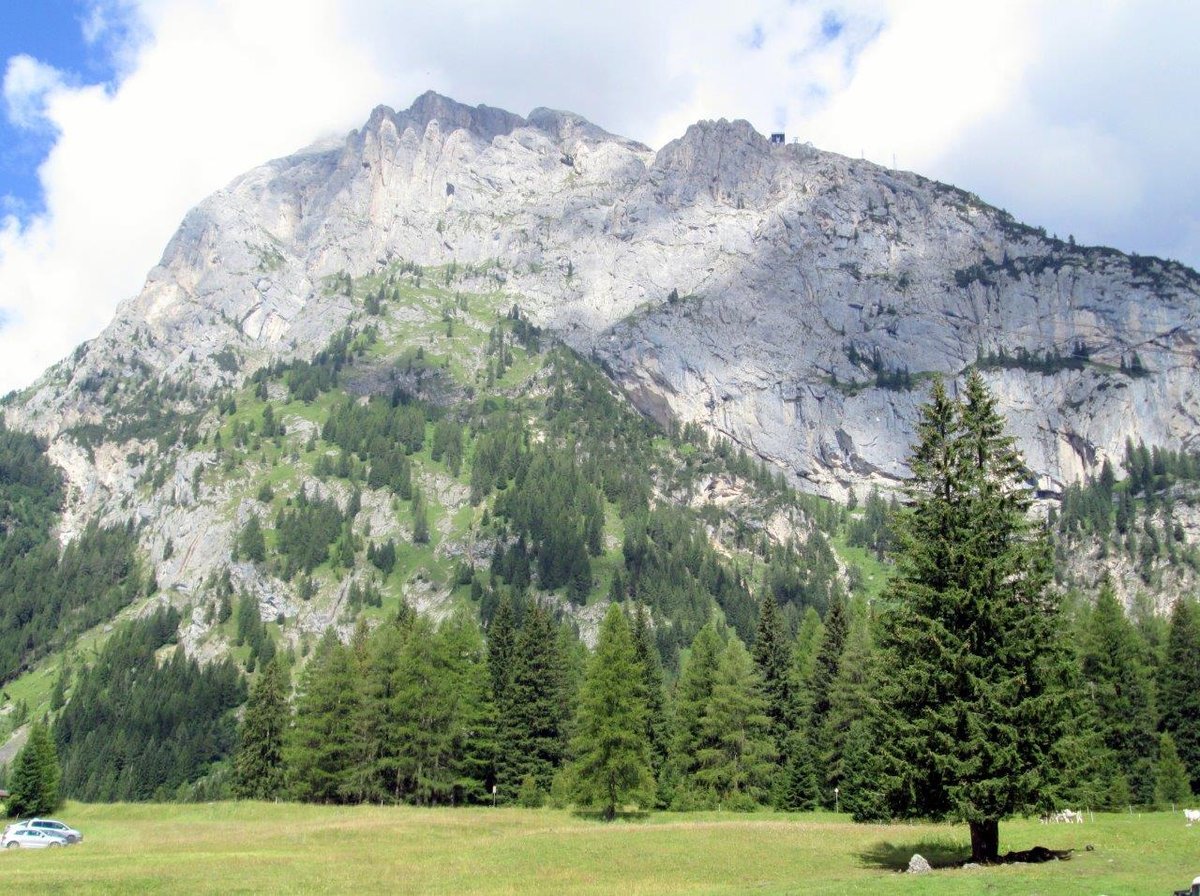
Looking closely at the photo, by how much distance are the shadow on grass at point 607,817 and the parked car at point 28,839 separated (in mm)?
28682

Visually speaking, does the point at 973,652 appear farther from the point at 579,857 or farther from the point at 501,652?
the point at 501,652

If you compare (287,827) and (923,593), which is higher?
Answer: (923,593)

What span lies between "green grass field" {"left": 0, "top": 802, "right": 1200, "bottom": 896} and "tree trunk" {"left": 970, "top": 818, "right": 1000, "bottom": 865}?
6.91ft

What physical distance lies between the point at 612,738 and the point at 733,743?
15451 millimetres

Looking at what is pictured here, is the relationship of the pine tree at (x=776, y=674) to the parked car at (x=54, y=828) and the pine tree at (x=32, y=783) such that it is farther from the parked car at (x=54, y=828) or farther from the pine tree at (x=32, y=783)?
the pine tree at (x=32, y=783)

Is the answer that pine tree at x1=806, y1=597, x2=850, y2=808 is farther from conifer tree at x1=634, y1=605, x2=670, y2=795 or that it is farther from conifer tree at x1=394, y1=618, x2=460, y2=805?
conifer tree at x1=394, y1=618, x2=460, y2=805

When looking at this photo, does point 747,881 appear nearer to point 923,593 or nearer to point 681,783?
point 923,593

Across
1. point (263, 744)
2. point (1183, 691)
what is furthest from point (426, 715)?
point (1183, 691)

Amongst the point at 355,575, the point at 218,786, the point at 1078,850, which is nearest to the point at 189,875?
the point at 1078,850

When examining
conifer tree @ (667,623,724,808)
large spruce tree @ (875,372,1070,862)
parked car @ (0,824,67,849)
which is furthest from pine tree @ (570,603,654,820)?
parked car @ (0,824,67,849)

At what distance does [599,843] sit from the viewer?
136 feet

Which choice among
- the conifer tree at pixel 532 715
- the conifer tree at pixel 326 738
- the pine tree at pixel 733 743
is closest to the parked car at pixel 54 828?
the conifer tree at pixel 326 738

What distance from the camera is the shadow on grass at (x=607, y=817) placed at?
55.5 metres

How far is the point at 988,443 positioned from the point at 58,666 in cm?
20828
